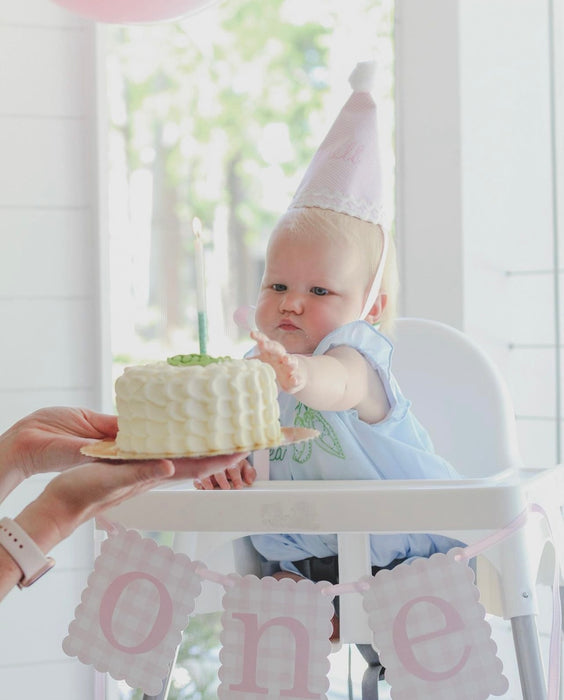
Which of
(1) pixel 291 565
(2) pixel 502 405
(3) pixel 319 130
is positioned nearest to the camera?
(1) pixel 291 565

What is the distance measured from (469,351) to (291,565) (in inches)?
18.9

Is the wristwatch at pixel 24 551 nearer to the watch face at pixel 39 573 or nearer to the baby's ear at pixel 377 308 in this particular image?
the watch face at pixel 39 573

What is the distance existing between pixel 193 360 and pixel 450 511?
33 cm

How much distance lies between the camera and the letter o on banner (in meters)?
1.20

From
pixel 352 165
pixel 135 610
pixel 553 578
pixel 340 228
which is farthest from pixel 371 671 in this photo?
pixel 352 165

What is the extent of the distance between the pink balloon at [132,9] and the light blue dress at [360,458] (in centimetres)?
58

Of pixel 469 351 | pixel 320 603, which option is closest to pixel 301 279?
pixel 469 351

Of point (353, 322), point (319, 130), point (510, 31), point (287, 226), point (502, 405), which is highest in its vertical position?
point (319, 130)

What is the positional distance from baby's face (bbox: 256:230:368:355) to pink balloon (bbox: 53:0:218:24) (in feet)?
1.32

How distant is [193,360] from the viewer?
1006 millimetres

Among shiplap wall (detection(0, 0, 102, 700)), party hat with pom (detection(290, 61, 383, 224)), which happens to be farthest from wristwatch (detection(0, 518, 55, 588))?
shiplap wall (detection(0, 0, 102, 700))

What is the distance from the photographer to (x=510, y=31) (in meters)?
2.18

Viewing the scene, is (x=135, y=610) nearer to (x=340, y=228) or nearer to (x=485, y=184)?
(x=340, y=228)

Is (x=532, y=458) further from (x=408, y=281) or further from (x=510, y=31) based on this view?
(x=510, y=31)
